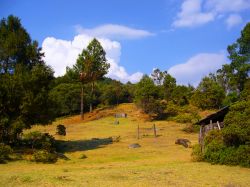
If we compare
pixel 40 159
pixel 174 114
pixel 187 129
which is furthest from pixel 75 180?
pixel 174 114

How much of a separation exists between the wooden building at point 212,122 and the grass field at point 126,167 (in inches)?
75.4

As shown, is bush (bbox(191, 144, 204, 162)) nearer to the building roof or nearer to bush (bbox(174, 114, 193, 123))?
the building roof

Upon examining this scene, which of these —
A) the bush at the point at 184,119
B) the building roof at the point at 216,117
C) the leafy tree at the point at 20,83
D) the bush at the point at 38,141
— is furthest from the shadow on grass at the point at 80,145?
the bush at the point at 184,119

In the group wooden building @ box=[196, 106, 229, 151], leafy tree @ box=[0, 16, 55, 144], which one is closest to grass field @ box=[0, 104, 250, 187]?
wooden building @ box=[196, 106, 229, 151]

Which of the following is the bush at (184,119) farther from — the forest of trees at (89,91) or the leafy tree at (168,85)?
the leafy tree at (168,85)

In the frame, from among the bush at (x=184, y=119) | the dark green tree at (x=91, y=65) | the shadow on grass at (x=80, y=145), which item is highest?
the dark green tree at (x=91, y=65)

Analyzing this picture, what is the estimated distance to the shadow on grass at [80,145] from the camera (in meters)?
32.1

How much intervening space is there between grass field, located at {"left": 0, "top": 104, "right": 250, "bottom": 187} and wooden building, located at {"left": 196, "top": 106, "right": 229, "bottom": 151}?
192 cm

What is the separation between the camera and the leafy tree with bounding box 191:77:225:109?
5666 centimetres

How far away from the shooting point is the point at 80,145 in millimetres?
34625

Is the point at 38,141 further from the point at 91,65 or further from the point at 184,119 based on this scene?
the point at 91,65

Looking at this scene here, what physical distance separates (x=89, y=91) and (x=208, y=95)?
24852 mm

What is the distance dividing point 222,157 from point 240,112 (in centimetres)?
296

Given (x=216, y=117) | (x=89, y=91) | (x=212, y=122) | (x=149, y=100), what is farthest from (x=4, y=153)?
(x=89, y=91)
